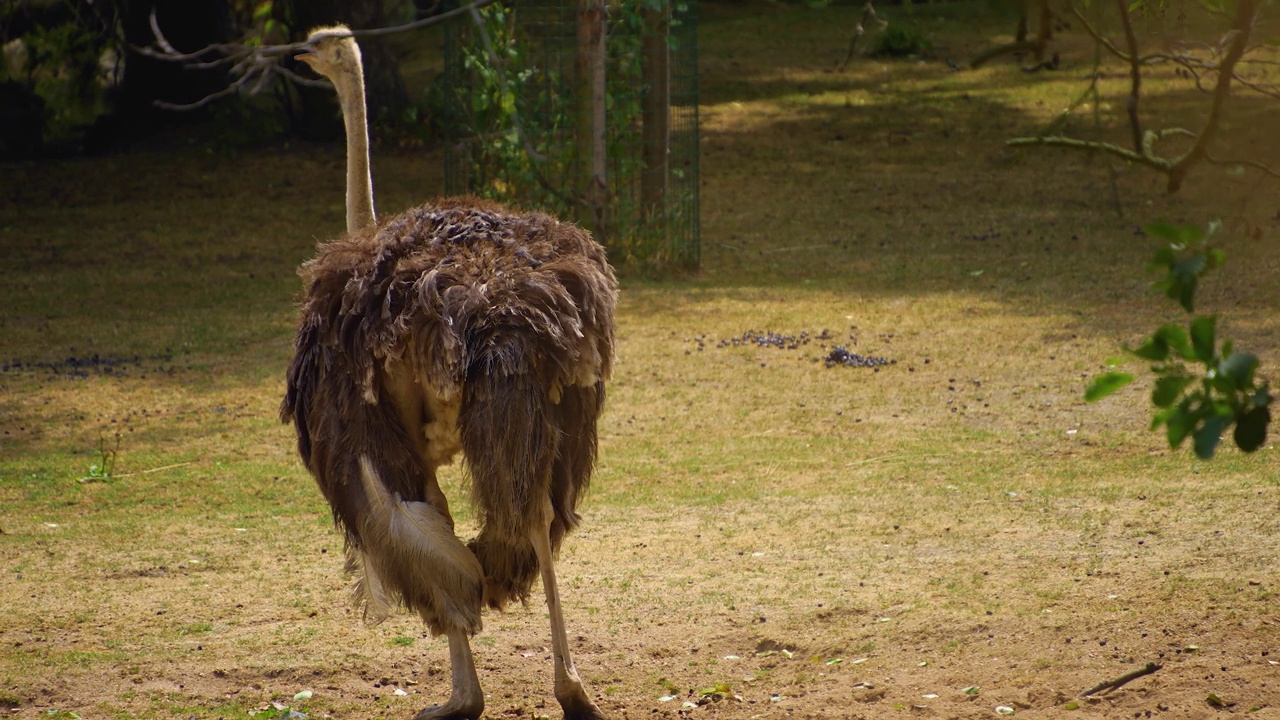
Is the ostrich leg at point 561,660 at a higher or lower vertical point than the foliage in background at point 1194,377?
lower

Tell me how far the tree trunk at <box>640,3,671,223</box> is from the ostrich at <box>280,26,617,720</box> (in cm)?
791

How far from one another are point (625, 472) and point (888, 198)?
887cm

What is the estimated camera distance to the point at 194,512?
690 cm

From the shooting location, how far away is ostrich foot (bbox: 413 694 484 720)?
4.54 meters

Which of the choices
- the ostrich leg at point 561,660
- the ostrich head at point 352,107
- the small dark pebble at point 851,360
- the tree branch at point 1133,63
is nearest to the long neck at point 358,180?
the ostrich head at point 352,107

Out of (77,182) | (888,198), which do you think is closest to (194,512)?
(888,198)

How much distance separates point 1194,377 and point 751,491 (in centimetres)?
510

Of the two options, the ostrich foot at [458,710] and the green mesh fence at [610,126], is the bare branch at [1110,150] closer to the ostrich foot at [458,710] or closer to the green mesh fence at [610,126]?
the ostrich foot at [458,710]

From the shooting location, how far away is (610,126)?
12.4 m

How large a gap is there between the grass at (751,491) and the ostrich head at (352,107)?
1.55 metres

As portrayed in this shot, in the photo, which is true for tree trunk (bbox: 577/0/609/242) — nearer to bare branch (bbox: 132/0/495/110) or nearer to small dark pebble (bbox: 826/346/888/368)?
small dark pebble (bbox: 826/346/888/368)

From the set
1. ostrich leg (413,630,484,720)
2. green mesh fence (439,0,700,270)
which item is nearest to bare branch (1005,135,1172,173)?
ostrich leg (413,630,484,720)

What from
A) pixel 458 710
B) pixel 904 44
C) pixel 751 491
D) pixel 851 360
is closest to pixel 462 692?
pixel 458 710

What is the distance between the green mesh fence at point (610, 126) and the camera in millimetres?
12180
